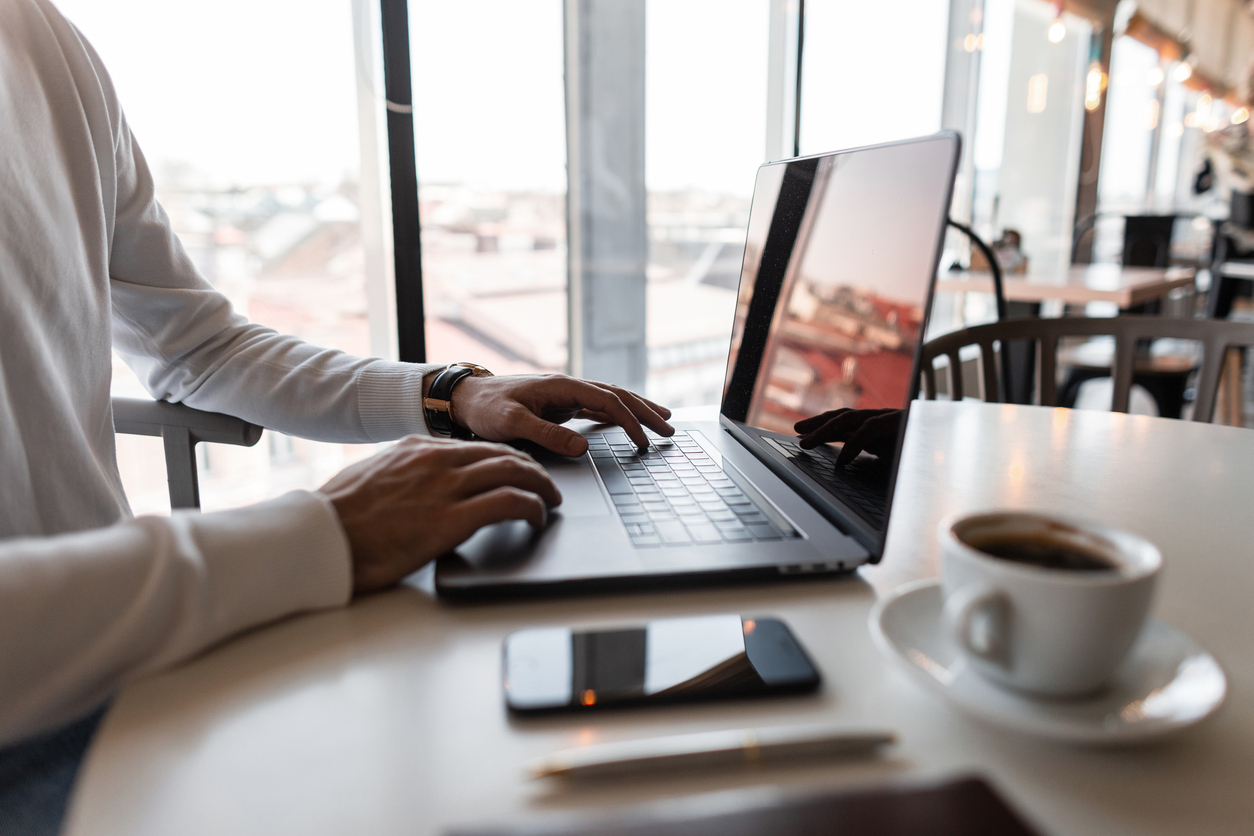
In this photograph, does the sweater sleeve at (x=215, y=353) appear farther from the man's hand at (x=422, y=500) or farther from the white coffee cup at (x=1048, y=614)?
the white coffee cup at (x=1048, y=614)

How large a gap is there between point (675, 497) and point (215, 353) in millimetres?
628

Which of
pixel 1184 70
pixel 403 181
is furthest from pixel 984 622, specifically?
pixel 1184 70

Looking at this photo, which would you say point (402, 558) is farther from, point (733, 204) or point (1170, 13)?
point (1170, 13)

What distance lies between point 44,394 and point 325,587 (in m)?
0.49

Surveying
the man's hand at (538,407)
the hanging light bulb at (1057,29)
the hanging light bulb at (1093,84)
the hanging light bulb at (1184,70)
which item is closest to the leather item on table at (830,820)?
the man's hand at (538,407)

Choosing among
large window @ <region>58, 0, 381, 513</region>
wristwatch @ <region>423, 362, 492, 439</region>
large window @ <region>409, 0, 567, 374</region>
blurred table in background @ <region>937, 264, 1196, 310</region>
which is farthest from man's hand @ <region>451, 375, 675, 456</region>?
blurred table in background @ <region>937, 264, 1196, 310</region>

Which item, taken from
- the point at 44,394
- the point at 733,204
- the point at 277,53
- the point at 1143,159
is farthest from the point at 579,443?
the point at 1143,159

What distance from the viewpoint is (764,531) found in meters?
0.56

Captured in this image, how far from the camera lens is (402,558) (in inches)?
19.6

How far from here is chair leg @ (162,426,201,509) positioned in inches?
33.1

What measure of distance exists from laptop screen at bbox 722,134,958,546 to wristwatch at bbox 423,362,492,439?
289 millimetres

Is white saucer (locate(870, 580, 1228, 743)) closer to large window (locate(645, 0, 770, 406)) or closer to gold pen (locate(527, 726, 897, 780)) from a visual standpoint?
gold pen (locate(527, 726, 897, 780))

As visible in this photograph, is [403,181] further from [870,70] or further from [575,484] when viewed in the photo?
[870,70]

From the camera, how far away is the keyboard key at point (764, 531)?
1.79 feet
